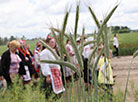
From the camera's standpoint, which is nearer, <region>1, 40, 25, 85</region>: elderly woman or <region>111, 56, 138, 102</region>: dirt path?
<region>111, 56, 138, 102</region>: dirt path

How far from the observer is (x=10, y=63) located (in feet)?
16.0

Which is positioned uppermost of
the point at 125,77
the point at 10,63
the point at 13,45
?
the point at 13,45

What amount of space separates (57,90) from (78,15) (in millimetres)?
3255

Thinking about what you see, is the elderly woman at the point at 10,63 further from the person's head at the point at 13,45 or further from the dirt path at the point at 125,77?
the dirt path at the point at 125,77

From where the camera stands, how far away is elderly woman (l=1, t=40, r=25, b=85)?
4633 mm

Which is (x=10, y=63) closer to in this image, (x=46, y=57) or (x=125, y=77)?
(x=46, y=57)

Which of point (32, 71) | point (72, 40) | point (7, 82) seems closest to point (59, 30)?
point (72, 40)

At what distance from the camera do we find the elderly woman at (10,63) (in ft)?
15.2

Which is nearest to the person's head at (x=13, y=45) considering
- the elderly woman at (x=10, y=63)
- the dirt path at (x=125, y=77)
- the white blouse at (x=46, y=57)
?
the elderly woman at (x=10, y=63)

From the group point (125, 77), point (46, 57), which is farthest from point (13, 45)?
point (125, 77)

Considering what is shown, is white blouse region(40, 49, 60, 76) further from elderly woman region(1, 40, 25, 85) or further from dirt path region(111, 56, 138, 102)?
dirt path region(111, 56, 138, 102)

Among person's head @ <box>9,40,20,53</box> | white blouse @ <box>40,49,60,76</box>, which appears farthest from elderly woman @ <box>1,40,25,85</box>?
white blouse @ <box>40,49,60,76</box>

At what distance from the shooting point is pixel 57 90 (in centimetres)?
428

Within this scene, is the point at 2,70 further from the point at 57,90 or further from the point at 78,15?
the point at 78,15
